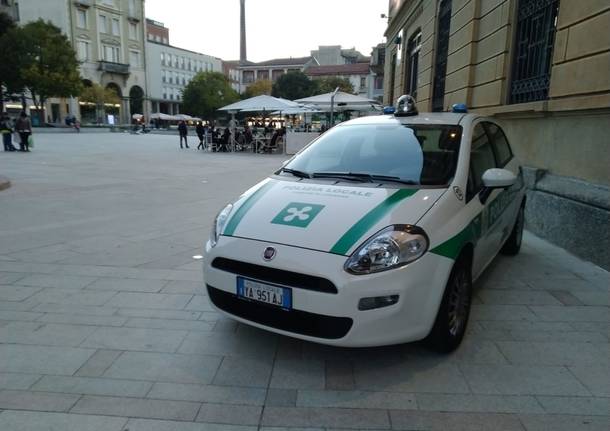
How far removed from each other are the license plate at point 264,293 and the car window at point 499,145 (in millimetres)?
2762

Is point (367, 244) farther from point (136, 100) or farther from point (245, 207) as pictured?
point (136, 100)

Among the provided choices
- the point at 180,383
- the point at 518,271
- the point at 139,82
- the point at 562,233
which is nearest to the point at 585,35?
the point at 562,233

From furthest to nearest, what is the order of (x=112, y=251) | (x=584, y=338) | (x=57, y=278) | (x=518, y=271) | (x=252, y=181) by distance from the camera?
(x=252, y=181) < (x=112, y=251) < (x=518, y=271) < (x=57, y=278) < (x=584, y=338)

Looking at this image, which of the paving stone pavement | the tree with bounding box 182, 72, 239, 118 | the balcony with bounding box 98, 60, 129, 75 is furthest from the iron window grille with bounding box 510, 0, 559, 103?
the tree with bounding box 182, 72, 239, 118

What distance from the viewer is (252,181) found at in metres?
12.1

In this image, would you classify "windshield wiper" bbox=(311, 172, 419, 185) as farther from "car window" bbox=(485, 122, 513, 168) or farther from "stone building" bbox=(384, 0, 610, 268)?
"stone building" bbox=(384, 0, 610, 268)

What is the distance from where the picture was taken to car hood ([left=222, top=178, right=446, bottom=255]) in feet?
9.31

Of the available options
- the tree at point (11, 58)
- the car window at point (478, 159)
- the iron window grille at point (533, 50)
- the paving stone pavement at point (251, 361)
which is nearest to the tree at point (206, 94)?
the tree at point (11, 58)

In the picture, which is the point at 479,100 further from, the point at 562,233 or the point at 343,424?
the point at 343,424

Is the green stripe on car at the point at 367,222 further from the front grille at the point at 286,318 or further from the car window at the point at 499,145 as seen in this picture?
the car window at the point at 499,145

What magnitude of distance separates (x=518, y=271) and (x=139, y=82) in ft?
265

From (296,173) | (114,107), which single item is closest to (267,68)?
(114,107)

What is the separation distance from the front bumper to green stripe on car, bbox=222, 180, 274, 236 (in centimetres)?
27

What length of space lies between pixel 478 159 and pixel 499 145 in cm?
103
